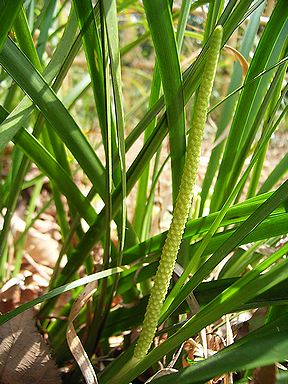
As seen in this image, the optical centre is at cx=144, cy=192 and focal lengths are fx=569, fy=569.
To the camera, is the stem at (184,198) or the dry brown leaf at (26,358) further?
the dry brown leaf at (26,358)

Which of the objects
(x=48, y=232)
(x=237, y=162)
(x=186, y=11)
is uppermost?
(x=48, y=232)

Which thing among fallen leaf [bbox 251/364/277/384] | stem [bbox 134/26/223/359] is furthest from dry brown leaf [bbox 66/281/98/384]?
fallen leaf [bbox 251/364/277/384]

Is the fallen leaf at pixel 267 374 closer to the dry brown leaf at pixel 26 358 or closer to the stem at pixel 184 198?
the stem at pixel 184 198

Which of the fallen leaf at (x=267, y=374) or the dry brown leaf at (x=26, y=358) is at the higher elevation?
the dry brown leaf at (x=26, y=358)

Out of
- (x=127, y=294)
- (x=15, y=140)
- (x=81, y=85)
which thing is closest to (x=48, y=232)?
(x=81, y=85)

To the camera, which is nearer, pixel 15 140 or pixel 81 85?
pixel 15 140

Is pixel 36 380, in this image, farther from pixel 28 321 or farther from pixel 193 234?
pixel 193 234

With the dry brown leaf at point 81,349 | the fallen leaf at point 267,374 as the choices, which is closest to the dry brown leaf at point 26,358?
the dry brown leaf at point 81,349

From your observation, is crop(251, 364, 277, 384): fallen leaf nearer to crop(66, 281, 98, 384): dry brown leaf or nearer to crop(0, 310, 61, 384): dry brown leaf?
crop(66, 281, 98, 384): dry brown leaf
